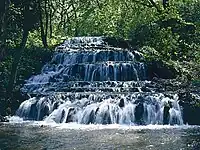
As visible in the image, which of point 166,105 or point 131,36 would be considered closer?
point 166,105

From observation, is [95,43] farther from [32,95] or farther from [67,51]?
[32,95]

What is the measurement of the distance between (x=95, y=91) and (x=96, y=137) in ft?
31.9

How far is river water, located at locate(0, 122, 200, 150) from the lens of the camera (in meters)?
15.4

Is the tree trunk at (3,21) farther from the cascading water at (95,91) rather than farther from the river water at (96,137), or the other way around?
the cascading water at (95,91)

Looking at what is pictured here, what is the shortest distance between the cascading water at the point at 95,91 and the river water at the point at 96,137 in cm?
131

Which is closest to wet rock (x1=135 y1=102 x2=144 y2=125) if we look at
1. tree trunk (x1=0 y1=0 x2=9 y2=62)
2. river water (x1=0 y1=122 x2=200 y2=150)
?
river water (x1=0 y1=122 x2=200 y2=150)

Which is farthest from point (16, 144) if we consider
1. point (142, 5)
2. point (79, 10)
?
point (79, 10)

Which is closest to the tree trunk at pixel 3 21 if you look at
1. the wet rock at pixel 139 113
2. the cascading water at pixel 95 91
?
the cascading water at pixel 95 91

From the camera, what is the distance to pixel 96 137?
56.8ft

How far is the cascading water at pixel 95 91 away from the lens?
2256 cm

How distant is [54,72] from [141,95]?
10635 mm

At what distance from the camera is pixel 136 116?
73.8ft

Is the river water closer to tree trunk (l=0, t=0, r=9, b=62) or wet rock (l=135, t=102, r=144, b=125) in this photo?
wet rock (l=135, t=102, r=144, b=125)

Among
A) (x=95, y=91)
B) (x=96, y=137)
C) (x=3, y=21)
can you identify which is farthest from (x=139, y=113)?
(x=3, y=21)
